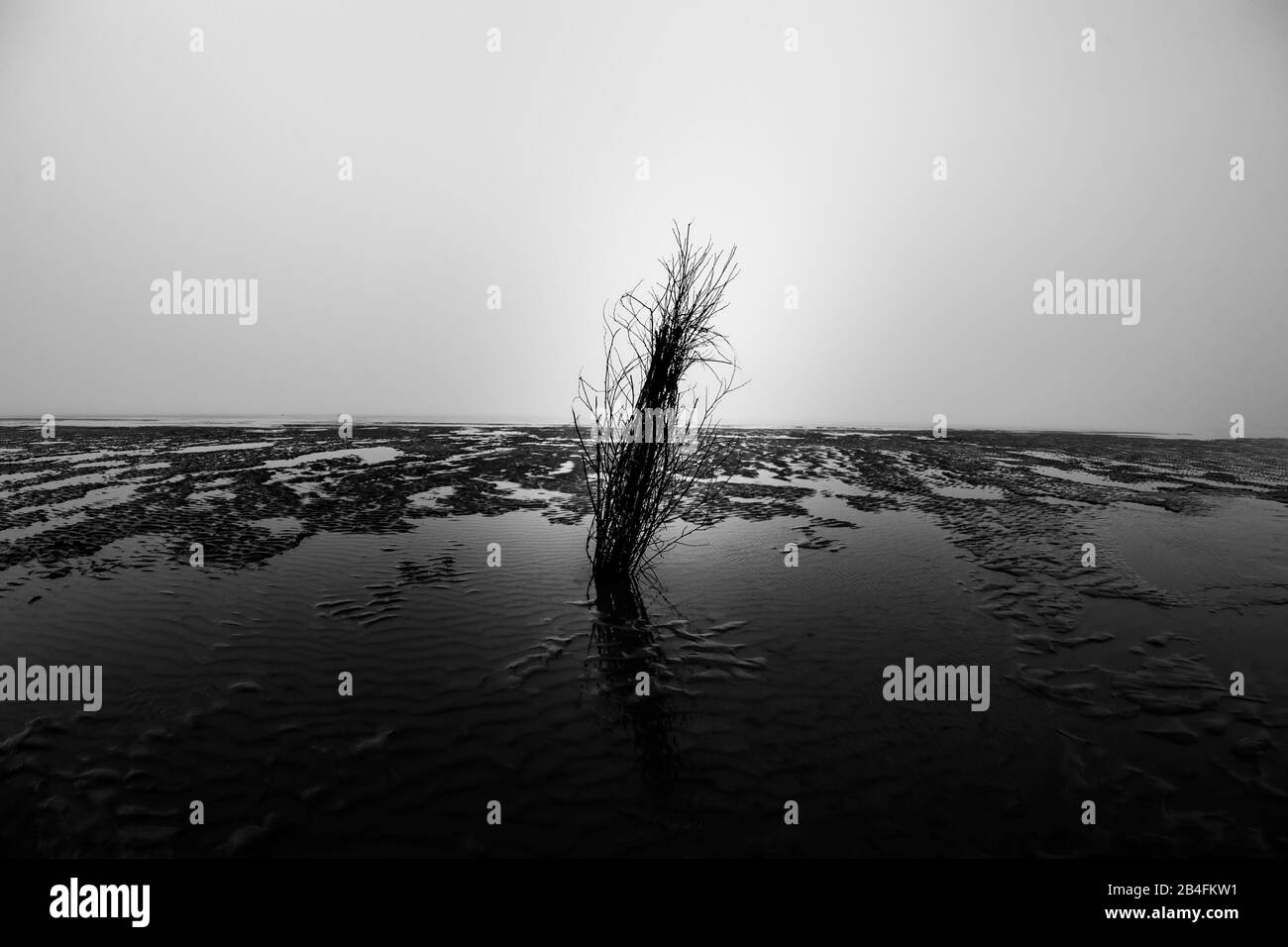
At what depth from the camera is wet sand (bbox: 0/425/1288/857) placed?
3742 mm

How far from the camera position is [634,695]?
5516mm

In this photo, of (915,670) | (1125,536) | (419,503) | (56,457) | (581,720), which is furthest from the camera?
(56,457)

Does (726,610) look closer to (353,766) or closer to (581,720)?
(581,720)

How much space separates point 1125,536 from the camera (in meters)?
12.7

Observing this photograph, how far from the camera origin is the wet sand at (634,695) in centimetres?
374

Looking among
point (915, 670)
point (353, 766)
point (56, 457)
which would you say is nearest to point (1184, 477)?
point (915, 670)
